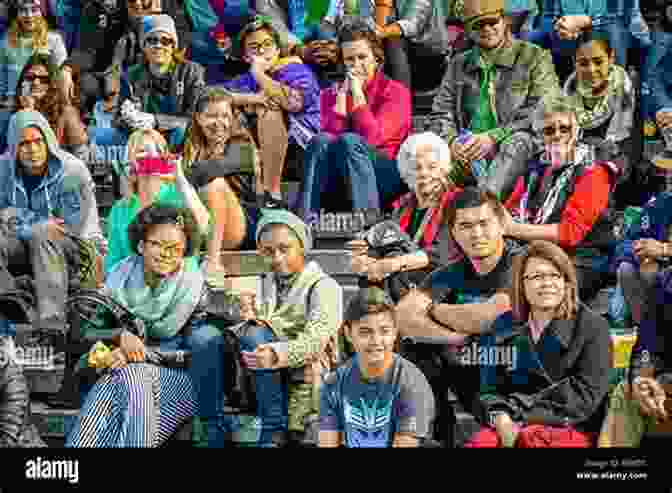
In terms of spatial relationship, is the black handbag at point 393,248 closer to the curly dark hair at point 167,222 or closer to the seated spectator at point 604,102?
the curly dark hair at point 167,222

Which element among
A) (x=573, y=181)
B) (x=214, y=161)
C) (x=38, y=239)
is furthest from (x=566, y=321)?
(x=38, y=239)

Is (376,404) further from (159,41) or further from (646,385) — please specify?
(159,41)

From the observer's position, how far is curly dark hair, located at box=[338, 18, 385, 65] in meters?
7.07

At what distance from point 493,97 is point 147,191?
5.20 ft

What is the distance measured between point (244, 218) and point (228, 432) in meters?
0.94

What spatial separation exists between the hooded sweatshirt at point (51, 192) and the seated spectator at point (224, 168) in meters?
0.50

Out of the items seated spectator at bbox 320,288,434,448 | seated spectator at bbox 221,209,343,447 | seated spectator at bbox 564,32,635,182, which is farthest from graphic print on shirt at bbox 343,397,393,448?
seated spectator at bbox 564,32,635,182

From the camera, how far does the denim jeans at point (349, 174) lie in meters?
6.94

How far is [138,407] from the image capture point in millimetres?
6926

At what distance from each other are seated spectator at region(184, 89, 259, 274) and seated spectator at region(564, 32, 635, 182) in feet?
4.81

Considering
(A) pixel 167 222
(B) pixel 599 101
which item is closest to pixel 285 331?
(A) pixel 167 222

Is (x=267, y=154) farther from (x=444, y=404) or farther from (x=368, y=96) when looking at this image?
(x=444, y=404)

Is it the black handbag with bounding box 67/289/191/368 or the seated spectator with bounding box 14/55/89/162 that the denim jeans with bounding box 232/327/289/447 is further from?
the seated spectator with bounding box 14/55/89/162

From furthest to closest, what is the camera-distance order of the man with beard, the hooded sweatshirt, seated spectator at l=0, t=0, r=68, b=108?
1. seated spectator at l=0, t=0, r=68, b=108
2. the hooded sweatshirt
3. the man with beard
